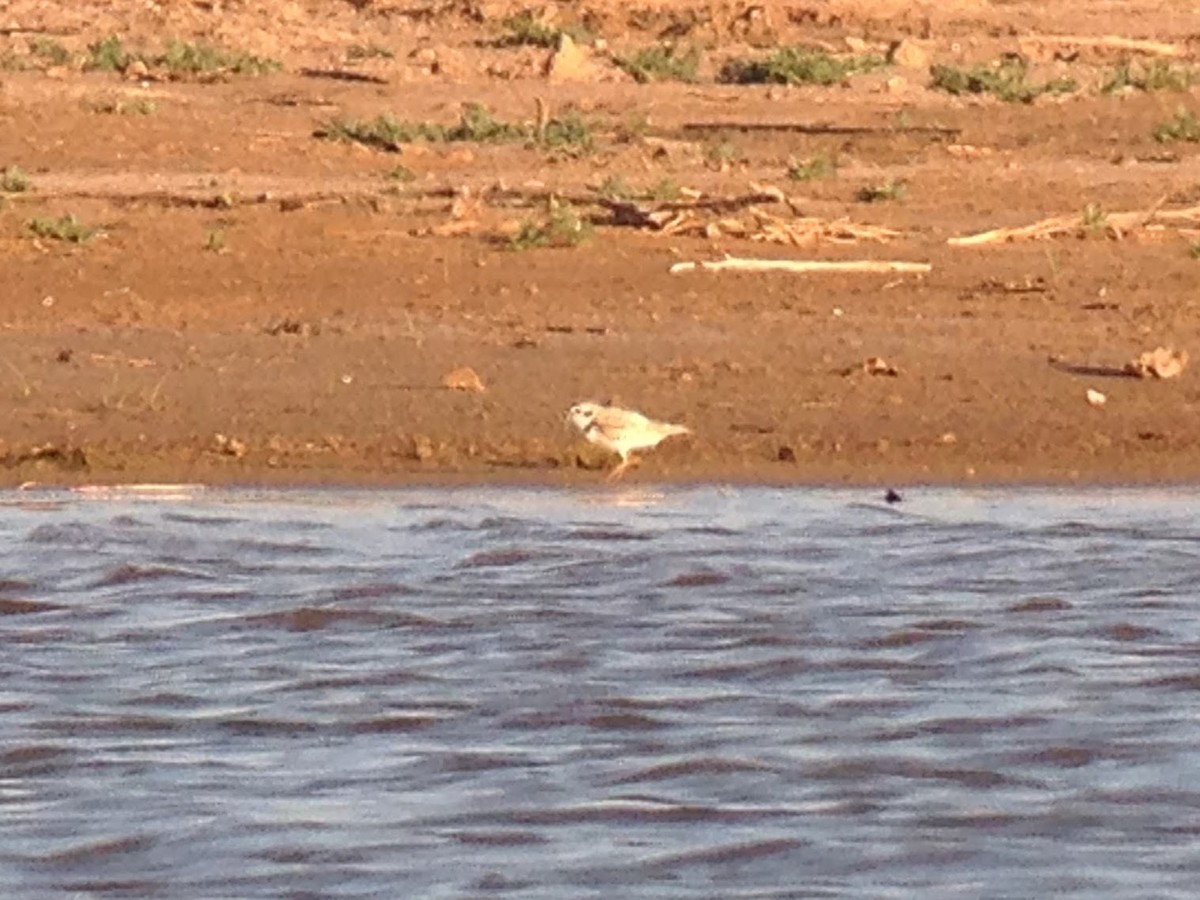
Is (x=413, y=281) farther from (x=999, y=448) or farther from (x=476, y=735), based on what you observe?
(x=476, y=735)

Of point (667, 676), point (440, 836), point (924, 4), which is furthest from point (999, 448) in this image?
point (924, 4)

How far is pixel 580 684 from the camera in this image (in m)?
6.00

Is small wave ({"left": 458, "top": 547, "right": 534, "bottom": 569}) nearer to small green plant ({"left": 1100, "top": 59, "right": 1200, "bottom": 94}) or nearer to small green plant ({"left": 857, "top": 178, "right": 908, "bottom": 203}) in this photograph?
small green plant ({"left": 857, "top": 178, "right": 908, "bottom": 203})

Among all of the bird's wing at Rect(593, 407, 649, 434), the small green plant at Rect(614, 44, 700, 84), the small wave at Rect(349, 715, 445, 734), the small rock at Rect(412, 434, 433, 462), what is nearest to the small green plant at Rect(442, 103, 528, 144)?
the small green plant at Rect(614, 44, 700, 84)

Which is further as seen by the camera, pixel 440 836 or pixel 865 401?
pixel 865 401

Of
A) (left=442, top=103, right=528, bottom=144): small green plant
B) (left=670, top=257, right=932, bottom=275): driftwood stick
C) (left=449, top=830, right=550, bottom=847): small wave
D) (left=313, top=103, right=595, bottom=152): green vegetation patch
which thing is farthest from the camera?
(left=442, top=103, right=528, bottom=144): small green plant

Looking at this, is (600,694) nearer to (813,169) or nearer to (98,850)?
(98,850)

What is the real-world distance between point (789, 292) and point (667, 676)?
3.66 meters

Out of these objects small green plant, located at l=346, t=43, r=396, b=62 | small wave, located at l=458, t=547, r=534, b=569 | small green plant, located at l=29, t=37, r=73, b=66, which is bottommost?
small green plant, located at l=346, t=43, r=396, b=62

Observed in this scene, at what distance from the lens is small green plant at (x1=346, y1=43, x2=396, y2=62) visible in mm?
16594

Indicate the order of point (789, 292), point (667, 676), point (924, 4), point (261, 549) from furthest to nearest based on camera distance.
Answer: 1. point (924, 4)
2. point (789, 292)
3. point (261, 549)
4. point (667, 676)

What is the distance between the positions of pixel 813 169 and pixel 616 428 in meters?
4.67

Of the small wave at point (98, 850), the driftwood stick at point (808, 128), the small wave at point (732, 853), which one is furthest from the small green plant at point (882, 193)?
the small wave at point (98, 850)

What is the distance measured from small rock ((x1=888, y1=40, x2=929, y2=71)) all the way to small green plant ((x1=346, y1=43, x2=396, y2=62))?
8.38 feet
